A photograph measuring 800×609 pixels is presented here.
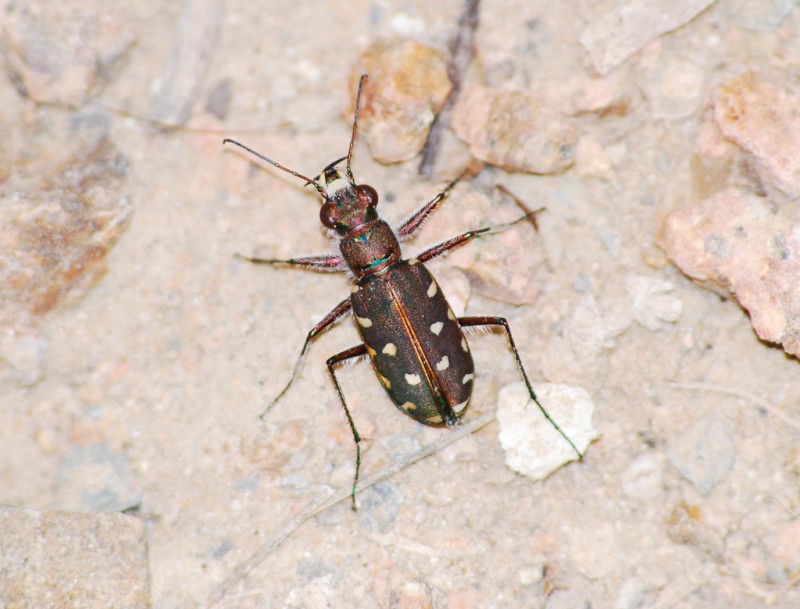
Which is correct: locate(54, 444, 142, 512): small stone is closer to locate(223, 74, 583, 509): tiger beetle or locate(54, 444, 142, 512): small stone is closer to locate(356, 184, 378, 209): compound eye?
locate(223, 74, 583, 509): tiger beetle

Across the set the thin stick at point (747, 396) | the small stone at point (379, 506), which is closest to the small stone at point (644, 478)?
the thin stick at point (747, 396)

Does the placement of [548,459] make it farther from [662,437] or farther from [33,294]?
[33,294]

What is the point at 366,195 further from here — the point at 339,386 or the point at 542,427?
the point at 542,427

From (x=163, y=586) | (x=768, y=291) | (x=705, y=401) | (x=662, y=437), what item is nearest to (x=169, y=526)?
(x=163, y=586)

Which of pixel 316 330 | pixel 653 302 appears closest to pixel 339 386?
pixel 316 330

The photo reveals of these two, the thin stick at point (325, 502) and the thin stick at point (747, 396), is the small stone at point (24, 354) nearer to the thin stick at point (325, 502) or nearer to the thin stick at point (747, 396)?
the thin stick at point (325, 502)

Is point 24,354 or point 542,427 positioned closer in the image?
point 542,427
